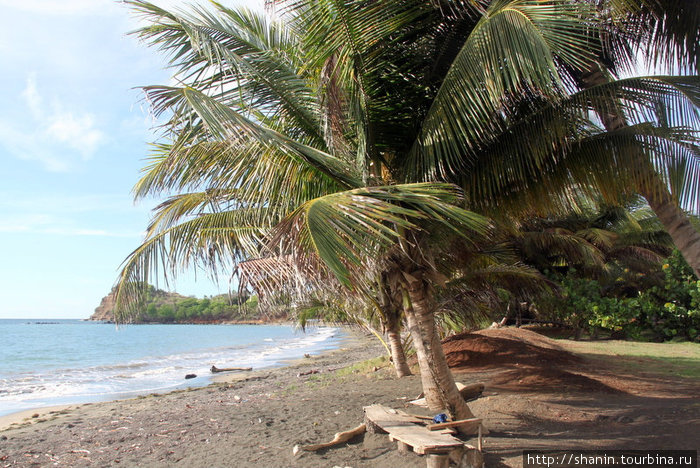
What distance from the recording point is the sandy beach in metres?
4.89

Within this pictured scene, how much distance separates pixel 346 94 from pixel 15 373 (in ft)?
78.4

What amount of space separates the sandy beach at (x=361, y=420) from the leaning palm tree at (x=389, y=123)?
3.79ft

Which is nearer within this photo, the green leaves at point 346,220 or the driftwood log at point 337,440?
the green leaves at point 346,220

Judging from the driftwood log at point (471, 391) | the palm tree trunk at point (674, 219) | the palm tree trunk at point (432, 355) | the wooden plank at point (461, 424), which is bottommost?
the driftwood log at point (471, 391)

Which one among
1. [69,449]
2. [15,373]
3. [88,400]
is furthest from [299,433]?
[15,373]

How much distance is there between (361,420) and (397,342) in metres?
3.25

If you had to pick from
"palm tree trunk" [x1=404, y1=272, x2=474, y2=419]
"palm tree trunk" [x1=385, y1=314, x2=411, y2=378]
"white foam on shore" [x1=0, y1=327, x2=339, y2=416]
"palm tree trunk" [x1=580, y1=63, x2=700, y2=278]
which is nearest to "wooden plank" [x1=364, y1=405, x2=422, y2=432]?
"palm tree trunk" [x1=404, y1=272, x2=474, y2=419]

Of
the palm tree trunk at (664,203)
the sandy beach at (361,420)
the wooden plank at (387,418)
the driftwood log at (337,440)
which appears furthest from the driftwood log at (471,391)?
the palm tree trunk at (664,203)

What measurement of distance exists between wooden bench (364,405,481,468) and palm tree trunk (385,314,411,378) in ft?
11.6

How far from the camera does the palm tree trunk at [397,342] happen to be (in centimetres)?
936

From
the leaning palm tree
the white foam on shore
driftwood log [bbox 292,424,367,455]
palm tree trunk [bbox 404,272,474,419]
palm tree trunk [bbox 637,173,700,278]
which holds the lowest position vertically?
the white foam on shore

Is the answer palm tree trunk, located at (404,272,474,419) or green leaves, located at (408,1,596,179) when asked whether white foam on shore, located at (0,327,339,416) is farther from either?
green leaves, located at (408,1,596,179)

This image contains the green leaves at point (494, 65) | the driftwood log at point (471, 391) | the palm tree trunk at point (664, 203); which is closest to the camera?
the green leaves at point (494, 65)

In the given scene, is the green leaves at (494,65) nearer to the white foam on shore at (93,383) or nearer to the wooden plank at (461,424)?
the wooden plank at (461,424)
